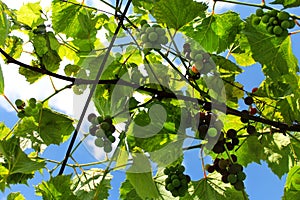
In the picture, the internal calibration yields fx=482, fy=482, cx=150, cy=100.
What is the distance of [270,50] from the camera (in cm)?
193

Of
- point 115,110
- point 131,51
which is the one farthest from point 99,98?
point 131,51

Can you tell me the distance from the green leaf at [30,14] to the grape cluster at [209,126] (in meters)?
0.99

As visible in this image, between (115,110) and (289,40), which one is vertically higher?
(289,40)

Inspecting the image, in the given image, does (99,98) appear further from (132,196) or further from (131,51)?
(132,196)

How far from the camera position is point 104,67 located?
2133 mm

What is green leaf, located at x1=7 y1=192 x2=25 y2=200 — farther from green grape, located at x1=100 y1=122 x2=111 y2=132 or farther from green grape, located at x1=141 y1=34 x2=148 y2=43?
green grape, located at x1=141 y1=34 x2=148 y2=43

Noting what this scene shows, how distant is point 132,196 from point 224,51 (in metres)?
0.78

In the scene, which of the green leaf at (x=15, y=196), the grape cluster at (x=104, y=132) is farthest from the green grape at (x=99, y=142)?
the green leaf at (x=15, y=196)

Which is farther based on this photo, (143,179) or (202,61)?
(202,61)

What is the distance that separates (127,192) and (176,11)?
81 cm

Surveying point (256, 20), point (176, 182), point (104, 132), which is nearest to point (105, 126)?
point (104, 132)

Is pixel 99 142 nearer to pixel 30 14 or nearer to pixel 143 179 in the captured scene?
pixel 143 179

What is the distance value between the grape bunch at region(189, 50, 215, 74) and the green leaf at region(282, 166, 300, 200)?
52 cm

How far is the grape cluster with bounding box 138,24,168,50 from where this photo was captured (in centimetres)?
187
